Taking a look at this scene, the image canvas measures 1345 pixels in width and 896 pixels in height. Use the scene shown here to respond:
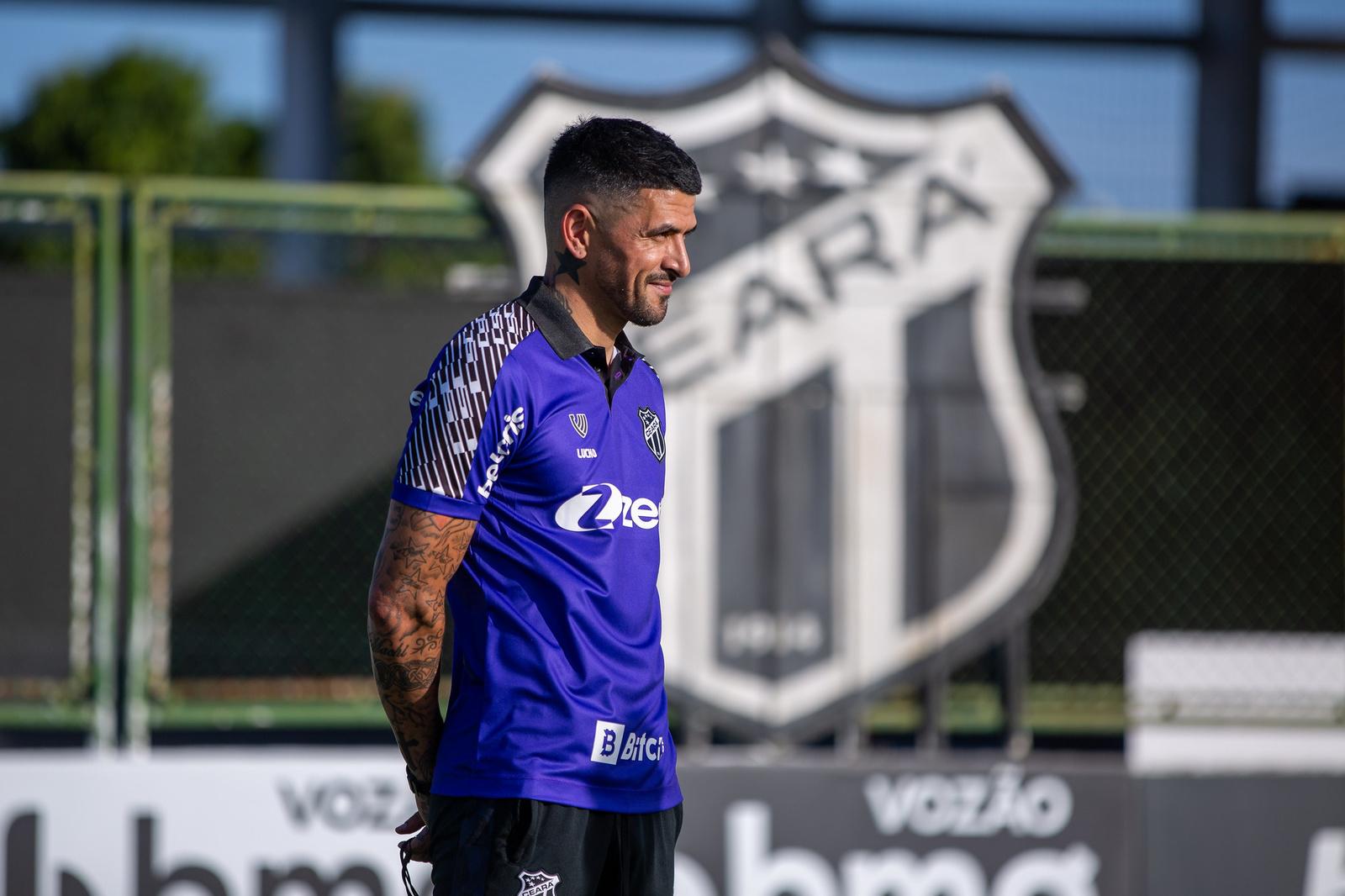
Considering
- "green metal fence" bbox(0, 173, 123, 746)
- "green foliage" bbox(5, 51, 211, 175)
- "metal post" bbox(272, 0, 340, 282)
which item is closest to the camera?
"green metal fence" bbox(0, 173, 123, 746)

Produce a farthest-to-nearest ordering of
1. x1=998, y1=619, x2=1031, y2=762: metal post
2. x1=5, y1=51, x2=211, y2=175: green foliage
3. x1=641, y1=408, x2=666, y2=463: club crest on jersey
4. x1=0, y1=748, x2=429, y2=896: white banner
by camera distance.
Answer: x1=5, y1=51, x2=211, y2=175: green foliage < x1=998, y1=619, x2=1031, y2=762: metal post < x1=0, y1=748, x2=429, y2=896: white banner < x1=641, y1=408, x2=666, y2=463: club crest on jersey

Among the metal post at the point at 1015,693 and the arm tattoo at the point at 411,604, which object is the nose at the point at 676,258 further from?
the metal post at the point at 1015,693

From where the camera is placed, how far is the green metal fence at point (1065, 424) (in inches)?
194

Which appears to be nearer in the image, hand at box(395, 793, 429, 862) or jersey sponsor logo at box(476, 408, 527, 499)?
jersey sponsor logo at box(476, 408, 527, 499)

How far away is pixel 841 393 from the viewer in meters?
5.07

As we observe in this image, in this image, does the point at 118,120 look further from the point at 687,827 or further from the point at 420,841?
the point at 420,841

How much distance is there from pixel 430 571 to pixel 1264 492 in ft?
13.0

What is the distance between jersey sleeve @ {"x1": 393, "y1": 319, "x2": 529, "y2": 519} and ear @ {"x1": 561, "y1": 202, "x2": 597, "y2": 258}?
0.80 feet

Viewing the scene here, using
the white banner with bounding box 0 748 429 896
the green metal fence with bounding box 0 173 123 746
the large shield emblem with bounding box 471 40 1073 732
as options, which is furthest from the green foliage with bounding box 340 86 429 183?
the white banner with bounding box 0 748 429 896

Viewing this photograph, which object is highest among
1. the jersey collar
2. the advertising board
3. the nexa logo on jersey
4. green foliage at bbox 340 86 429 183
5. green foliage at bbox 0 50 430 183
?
green foliage at bbox 340 86 429 183

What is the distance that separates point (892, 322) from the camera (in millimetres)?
5078

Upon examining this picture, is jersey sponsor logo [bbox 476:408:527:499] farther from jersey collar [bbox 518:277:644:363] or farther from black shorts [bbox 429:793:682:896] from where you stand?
black shorts [bbox 429:793:682:896]

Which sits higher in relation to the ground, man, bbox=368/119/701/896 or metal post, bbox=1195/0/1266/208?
metal post, bbox=1195/0/1266/208

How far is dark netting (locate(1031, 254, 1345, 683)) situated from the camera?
212 inches
